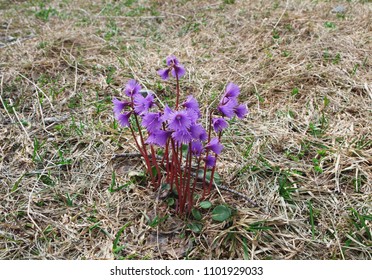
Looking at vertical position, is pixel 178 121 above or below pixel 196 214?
above

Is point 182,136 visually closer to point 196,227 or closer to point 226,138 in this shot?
point 196,227

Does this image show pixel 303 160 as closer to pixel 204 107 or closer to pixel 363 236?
pixel 363 236

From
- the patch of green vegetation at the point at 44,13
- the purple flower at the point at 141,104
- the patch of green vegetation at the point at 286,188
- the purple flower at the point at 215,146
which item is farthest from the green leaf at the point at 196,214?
the patch of green vegetation at the point at 44,13

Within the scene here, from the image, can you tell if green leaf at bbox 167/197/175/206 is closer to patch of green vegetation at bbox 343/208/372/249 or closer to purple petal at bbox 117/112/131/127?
purple petal at bbox 117/112/131/127

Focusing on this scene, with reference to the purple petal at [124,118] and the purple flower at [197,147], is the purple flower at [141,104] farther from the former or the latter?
the purple flower at [197,147]

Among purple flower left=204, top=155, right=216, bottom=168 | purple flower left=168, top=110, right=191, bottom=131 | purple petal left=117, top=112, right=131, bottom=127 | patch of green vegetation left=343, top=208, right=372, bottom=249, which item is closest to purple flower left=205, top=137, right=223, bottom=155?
purple flower left=204, top=155, right=216, bottom=168

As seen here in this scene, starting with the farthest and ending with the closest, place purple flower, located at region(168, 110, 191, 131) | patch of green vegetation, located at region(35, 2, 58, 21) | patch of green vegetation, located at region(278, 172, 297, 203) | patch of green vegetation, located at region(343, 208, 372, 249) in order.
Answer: patch of green vegetation, located at region(35, 2, 58, 21)
patch of green vegetation, located at region(278, 172, 297, 203)
patch of green vegetation, located at region(343, 208, 372, 249)
purple flower, located at region(168, 110, 191, 131)

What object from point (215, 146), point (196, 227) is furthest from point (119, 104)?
point (196, 227)
